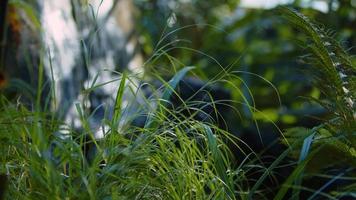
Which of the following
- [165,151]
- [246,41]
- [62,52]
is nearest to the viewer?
[165,151]

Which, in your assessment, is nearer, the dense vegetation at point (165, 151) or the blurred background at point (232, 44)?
the dense vegetation at point (165, 151)

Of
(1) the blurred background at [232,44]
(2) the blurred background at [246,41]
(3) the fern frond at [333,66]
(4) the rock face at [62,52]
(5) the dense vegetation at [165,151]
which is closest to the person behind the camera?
(5) the dense vegetation at [165,151]

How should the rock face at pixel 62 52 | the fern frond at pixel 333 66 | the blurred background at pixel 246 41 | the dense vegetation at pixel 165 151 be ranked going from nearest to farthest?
1. the dense vegetation at pixel 165 151
2. the fern frond at pixel 333 66
3. the rock face at pixel 62 52
4. the blurred background at pixel 246 41

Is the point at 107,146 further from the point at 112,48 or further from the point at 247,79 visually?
the point at 247,79

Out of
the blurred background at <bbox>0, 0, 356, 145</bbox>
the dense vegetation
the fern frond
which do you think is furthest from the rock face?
the fern frond

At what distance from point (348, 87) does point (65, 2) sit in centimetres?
225

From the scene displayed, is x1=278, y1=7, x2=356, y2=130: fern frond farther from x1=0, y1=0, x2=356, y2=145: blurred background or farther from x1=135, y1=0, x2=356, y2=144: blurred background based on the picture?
x1=135, y1=0, x2=356, y2=144: blurred background

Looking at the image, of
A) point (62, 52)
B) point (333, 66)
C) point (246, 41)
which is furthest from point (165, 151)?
point (246, 41)

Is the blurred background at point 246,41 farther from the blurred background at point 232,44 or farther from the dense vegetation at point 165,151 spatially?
the dense vegetation at point 165,151

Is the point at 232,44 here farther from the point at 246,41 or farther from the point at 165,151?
the point at 165,151

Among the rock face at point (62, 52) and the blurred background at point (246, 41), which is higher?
the rock face at point (62, 52)

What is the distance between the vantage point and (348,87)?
1.98 m

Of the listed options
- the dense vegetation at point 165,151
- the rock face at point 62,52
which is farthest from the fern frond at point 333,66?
the rock face at point 62,52

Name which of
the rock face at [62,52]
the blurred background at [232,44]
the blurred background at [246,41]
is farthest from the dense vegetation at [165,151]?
the blurred background at [246,41]
